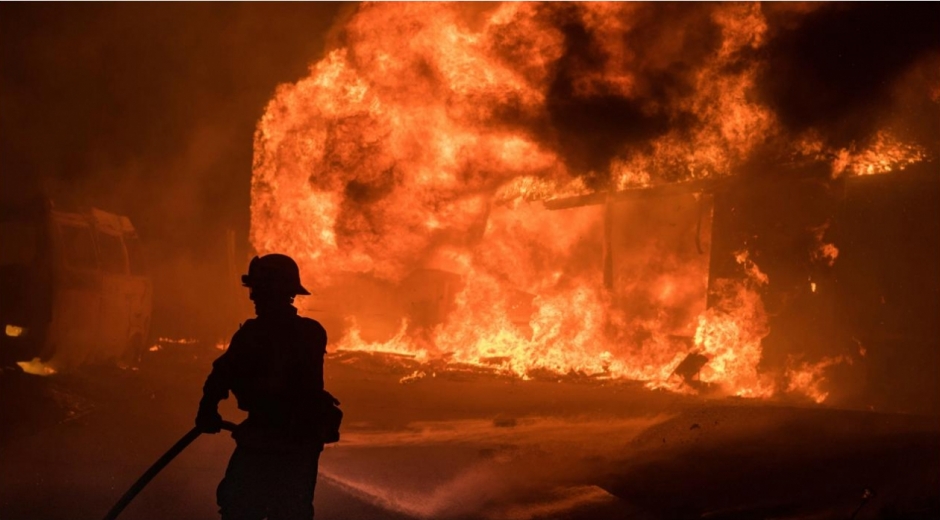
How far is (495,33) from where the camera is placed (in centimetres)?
1507

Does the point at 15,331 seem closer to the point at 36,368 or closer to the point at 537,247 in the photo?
the point at 36,368

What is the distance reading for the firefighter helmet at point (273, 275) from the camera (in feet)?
13.9

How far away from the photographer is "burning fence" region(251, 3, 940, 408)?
12.6 meters

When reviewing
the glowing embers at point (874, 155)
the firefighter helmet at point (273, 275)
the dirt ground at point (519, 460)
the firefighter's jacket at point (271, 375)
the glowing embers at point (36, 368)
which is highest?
the glowing embers at point (874, 155)

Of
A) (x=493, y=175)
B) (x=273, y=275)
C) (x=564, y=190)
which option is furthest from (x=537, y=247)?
(x=273, y=275)

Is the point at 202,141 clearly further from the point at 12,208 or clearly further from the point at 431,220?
the point at 12,208

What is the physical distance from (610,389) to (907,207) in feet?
16.1

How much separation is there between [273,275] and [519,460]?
4.10 m

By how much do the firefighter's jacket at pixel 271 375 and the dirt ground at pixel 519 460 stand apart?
2403 millimetres

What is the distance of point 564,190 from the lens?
1656 centimetres

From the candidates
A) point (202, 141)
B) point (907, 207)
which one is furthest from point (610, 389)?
point (202, 141)

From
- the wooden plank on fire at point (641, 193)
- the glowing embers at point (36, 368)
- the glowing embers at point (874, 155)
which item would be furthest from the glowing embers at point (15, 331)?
the glowing embers at point (874, 155)

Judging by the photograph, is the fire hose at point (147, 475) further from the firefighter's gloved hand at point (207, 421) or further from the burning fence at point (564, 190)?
the burning fence at point (564, 190)

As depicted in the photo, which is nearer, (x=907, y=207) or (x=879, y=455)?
(x=879, y=455)
